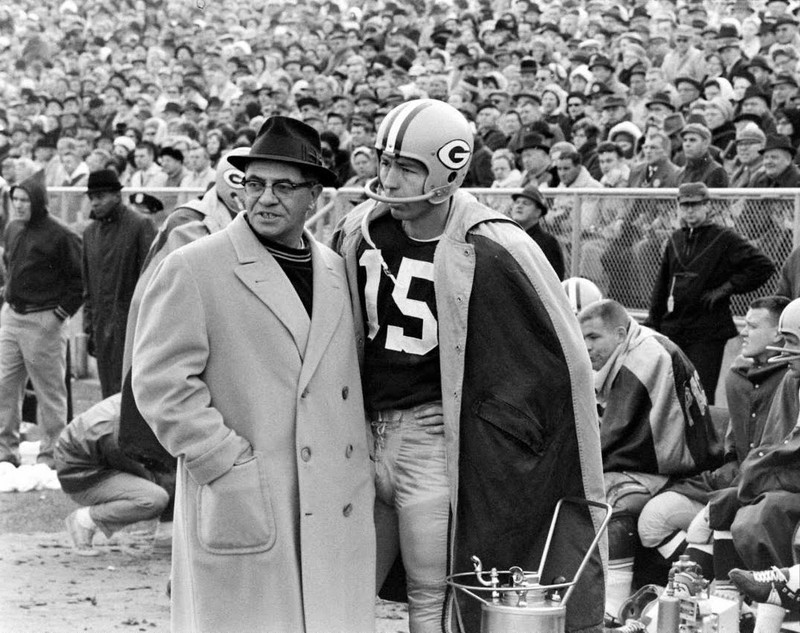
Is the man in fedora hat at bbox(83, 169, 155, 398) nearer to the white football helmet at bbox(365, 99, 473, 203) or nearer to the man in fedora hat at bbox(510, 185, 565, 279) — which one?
the man in fedora hat at bbox(510, 185, 565, 279)

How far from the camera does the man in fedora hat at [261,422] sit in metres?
4.22

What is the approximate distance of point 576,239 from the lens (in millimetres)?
10750

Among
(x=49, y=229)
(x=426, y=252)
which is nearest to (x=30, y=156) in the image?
(x=49, y=229)

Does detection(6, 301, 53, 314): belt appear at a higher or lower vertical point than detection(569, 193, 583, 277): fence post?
lower

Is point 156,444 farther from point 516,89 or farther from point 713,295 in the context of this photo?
point 516,89

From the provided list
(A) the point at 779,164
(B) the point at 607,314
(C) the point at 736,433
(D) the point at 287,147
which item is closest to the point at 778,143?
(A) the point at 779,164

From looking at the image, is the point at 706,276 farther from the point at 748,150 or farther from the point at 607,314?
the point at 607,314

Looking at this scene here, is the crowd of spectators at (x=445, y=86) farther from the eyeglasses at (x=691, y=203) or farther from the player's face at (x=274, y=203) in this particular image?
the player's face at (x=274, y=203)

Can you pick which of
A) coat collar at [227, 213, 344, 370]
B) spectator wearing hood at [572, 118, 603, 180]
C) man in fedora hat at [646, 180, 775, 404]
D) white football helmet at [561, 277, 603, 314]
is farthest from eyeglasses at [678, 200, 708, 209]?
coat collar at [227, 213, 344, 370]

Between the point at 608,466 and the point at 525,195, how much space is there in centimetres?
380

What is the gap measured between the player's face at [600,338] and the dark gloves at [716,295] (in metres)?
2.52

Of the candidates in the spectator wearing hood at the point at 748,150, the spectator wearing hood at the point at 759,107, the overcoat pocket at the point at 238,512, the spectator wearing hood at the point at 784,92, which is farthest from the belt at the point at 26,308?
the overcoat pocket at the point at 238,512

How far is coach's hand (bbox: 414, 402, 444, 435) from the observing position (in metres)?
4.59

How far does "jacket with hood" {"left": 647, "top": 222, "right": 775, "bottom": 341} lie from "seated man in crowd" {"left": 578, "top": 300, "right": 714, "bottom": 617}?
8.17ft
